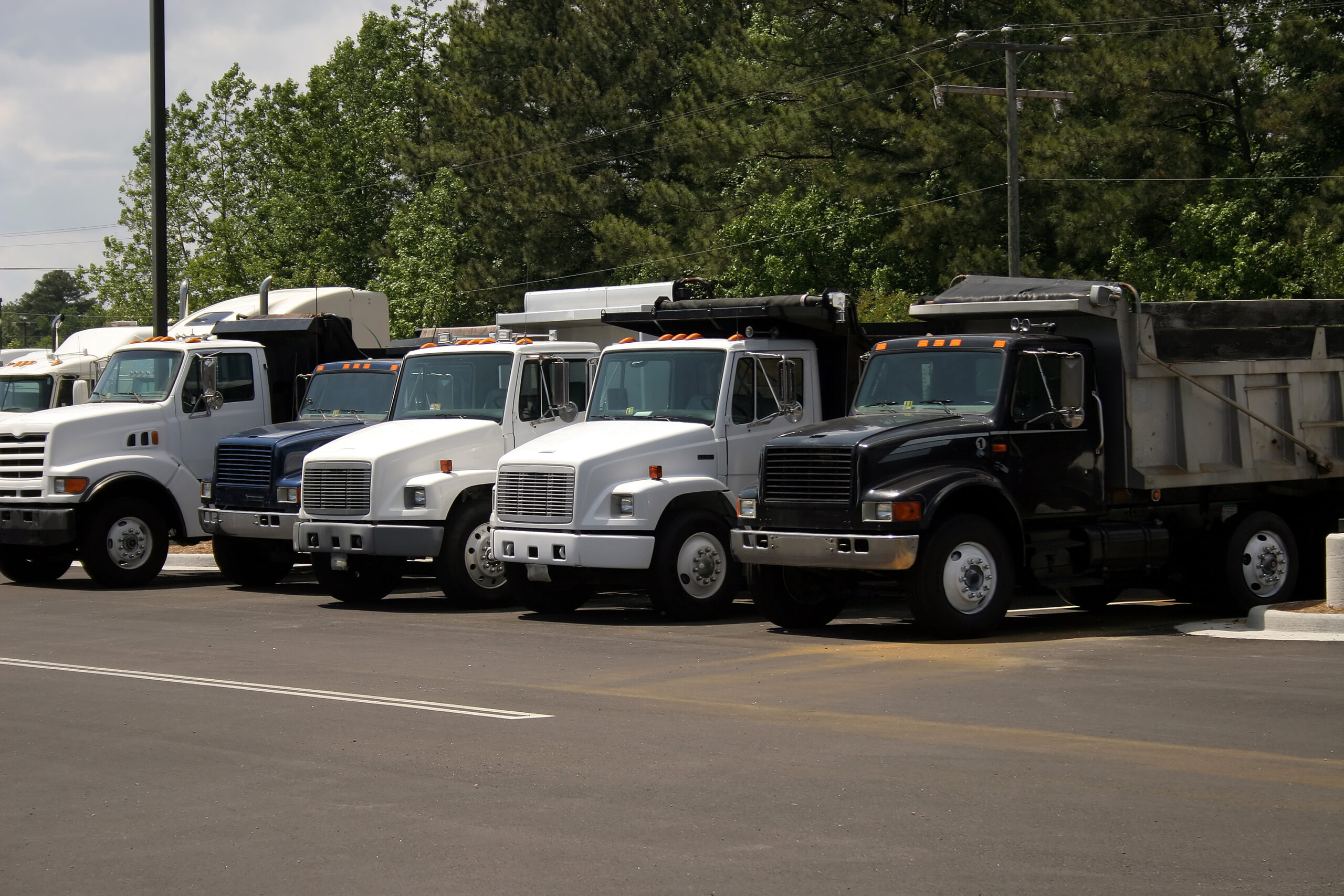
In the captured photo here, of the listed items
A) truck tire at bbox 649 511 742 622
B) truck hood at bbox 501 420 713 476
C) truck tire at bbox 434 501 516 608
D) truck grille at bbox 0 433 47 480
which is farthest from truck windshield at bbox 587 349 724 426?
truck grille at bbox 0 433 47 480

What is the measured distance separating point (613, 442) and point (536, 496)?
892 mm

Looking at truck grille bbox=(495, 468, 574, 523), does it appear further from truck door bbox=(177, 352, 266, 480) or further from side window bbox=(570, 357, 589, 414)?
truck door bbox=(177, 352, 266, 480)

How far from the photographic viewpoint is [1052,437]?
46.0ft

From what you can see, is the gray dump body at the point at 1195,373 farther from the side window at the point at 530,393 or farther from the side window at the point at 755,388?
the side window at the point at 530,393

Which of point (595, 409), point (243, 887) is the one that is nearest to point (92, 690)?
point (243, 887)

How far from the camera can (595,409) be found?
16.3 meters

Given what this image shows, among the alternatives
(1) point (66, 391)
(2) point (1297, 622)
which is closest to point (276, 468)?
(1) point (66, 391)

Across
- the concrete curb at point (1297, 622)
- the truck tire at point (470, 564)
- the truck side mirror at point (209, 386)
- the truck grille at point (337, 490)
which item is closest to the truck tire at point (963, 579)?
Answer: the concrete curb at point (1297, 622)

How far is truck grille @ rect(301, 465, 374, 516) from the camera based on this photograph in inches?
643

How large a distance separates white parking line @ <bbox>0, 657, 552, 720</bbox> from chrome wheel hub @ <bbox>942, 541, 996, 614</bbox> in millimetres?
4669

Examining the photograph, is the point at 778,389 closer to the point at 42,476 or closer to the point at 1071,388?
the point at 1071,388

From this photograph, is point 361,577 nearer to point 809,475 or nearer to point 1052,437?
point 809,475

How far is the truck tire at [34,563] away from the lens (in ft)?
65.3

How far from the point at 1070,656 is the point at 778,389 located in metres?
4.75
